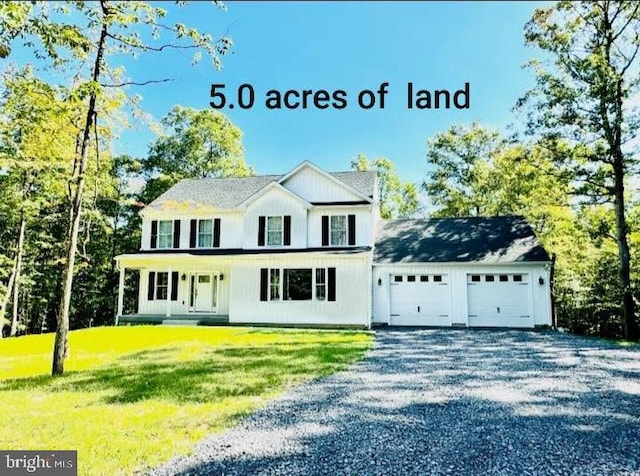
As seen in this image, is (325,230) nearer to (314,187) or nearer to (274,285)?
(314,187)

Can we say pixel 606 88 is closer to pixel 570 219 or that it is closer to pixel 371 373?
pixel 570 219

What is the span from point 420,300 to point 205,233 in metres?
9.65

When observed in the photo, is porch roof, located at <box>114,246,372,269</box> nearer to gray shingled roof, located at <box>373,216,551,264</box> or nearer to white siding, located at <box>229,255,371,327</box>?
white siding, located at <box>229,255,371,327</box>

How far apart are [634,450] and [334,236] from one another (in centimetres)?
1429

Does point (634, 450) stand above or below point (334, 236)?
below

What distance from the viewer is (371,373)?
24.9 ft

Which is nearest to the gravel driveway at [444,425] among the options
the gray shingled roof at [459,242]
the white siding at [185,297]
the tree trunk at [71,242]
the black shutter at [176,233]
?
the tree trunk at [71,242]

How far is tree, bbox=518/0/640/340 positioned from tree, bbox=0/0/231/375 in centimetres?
1255

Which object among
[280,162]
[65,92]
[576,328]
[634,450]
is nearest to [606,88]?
[576,328]

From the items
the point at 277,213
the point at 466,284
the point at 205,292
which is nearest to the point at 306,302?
the point at 277,213

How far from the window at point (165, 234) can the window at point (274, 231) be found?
4.72 m

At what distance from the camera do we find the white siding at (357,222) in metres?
17.7

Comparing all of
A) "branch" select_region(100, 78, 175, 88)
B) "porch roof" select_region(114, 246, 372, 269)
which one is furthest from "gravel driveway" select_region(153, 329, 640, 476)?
"porch roof" select_region(114, 246, 372, 269)

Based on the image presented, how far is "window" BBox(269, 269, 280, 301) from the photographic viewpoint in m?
17.2
